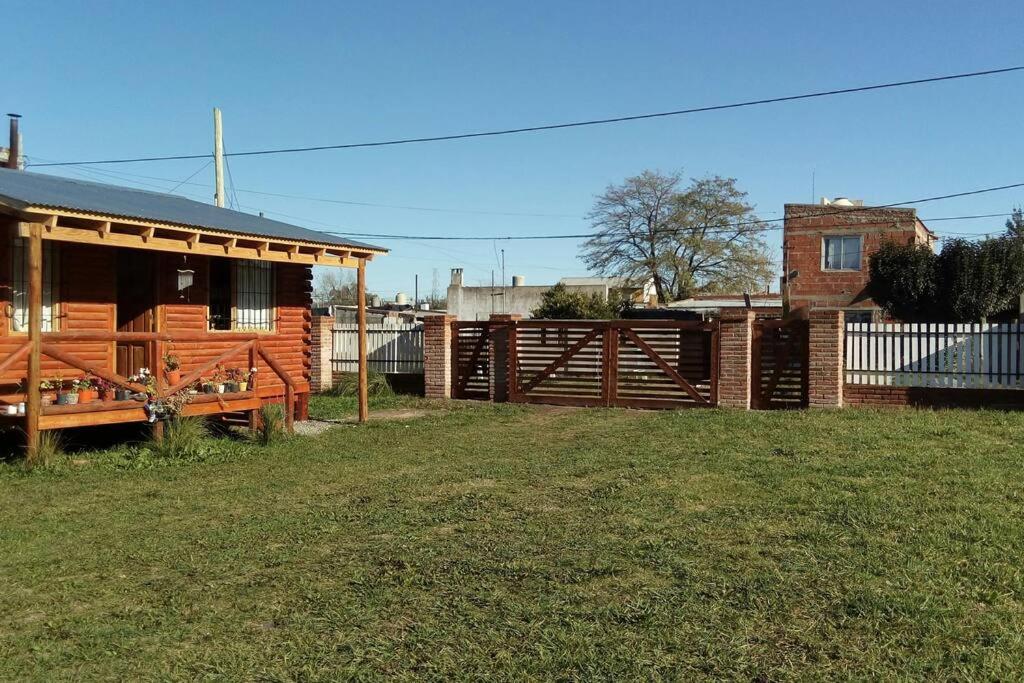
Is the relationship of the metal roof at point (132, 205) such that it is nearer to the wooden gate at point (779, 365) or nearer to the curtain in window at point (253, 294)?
the curtain in window at point (253, 294)

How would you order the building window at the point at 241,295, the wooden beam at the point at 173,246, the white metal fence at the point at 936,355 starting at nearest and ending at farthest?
the wooden beam at the point at 173,246, the building window at the point at 241,295, the white metal fence at the point at 936,355

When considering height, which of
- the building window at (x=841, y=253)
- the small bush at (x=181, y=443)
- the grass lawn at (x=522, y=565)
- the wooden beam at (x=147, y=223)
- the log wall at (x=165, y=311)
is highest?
the building window at (x=841, y=253)

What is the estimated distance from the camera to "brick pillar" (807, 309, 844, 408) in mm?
15094

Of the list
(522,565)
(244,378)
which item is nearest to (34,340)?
(244,378)

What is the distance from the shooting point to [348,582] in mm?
5520

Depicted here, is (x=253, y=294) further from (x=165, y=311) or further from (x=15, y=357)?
(x=15, y=357)

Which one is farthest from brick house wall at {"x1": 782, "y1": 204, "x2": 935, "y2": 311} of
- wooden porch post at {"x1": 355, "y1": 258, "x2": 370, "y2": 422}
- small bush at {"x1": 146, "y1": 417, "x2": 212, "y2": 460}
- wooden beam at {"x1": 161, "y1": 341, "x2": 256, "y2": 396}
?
small bush at {"x1": 146, "y1": 417, "x2": 212, "y2": 460}

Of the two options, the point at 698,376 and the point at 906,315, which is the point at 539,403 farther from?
the point at 906,315

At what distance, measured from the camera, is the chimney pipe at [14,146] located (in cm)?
1602

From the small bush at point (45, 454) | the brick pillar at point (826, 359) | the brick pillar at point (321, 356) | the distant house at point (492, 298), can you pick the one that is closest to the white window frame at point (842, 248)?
the distant house at point (492, 298)

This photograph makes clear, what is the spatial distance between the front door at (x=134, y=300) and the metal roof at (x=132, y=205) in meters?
0.84

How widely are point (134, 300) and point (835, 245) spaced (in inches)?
1175

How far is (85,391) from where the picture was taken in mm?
10508

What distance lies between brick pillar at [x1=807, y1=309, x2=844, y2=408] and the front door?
10.8 meters
